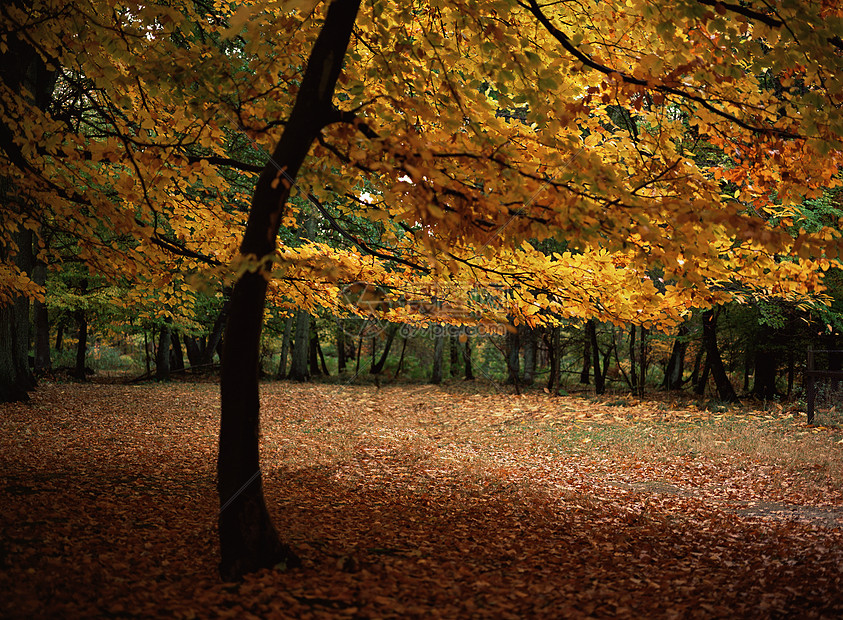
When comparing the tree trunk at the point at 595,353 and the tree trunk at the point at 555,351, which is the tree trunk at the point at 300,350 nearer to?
the tree trunk at the point at 555,351

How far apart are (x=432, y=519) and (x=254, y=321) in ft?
10.2

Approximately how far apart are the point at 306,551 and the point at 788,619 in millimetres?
3238

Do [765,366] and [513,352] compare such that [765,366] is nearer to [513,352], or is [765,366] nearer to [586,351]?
[586,351]

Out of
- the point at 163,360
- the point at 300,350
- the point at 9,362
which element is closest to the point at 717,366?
the point at 300,350

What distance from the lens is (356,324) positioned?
23.3 m

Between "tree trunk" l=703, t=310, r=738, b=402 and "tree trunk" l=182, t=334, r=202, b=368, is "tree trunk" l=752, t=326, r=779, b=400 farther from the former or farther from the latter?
"tree trunk" l=182, t=334, r=202, b=368

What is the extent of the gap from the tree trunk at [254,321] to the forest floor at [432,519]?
0.91 feet

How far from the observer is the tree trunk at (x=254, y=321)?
3527 millimetres

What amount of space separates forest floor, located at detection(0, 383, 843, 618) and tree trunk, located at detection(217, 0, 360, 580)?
0.91 ft

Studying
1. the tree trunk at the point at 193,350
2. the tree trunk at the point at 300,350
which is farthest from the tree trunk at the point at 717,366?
the tree trunk at the point at 193,350

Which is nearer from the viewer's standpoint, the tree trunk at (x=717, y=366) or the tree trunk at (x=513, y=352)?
the tree trunk at (x=717, y=366)

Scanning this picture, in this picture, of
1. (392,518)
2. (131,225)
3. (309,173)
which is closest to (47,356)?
(131,225)

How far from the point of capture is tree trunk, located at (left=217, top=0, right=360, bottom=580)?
3.53m

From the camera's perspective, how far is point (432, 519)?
5645 mm
